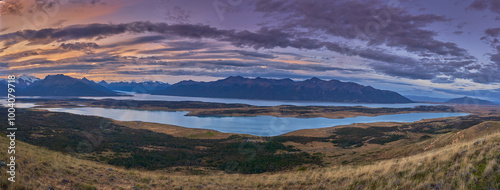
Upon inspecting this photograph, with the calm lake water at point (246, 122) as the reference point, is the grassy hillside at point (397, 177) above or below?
above

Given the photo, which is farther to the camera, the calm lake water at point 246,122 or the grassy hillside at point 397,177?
the calm lake water at point 246,122

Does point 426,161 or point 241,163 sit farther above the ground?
point 426,161

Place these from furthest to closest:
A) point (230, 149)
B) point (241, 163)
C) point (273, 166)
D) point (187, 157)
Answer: point (230, 149), point (187, 157), point (241, 163), point (273, 166)

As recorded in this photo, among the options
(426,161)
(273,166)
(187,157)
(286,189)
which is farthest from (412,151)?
(187,157)

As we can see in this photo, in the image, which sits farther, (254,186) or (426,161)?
(254,186)

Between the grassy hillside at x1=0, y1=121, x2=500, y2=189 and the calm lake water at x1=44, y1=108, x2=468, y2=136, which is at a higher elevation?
the grassy hillside at x1=0, y1=121, x2=500, y2=189

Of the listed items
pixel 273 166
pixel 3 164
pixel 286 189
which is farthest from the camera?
pixel 273 166

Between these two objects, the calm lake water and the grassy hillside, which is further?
the calm lake water

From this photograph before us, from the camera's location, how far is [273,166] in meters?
34.4

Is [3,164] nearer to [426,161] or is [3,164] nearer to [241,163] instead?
[426,161]

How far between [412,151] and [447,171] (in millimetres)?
22375

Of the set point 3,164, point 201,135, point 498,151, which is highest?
point 498,151

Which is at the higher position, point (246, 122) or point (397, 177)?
point (397, 177)

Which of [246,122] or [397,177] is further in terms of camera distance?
[246,122]
